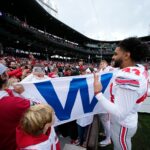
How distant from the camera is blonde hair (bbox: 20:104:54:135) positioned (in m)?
1.52

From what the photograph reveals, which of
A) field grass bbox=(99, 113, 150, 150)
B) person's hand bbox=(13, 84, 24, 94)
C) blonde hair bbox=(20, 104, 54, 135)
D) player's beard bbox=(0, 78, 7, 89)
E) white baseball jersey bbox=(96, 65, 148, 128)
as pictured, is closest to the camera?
blonde hair bbox=(20, 104, 54, 135)

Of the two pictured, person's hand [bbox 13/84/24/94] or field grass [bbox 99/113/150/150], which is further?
field grass [bbox 99/113/150/150]

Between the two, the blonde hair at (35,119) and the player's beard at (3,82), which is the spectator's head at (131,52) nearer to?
the blonde hair at (35,119)

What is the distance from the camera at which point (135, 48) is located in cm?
203

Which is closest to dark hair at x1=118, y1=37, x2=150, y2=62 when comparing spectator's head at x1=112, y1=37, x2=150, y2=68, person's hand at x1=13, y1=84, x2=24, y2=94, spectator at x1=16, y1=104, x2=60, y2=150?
spectator's head at x1=112, y1=37, x2=150, y2=68

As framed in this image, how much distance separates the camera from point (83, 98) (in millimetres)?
3312

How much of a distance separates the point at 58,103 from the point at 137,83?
1.60m

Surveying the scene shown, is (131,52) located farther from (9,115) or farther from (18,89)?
(18,89)

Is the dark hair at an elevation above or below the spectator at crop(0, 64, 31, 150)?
above

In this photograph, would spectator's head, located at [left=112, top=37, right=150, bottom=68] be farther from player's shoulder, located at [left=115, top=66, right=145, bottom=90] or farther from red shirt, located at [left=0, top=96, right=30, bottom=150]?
red shirt, located at [left=0, top=96, right=30, bottom=150]

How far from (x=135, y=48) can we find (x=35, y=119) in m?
1.15

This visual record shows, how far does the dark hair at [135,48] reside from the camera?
2.03 metres

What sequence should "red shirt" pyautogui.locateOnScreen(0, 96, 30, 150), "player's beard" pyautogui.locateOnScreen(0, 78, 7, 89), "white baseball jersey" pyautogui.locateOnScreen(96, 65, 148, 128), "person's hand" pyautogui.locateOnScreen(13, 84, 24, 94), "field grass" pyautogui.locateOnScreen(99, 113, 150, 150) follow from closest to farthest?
"red shirt" pyautogui.locateOnScreen(0, 96, 30, 150) < "white baseball jersey" pyautogui.locateOnScreen(96, 65, 148, 128) < "player's beard" pyautogui.locateOnScreen(0, 78, 7, 89) < "person's hand" pyautogui.locateOnScreen(13, 84, 24, 94) < "field grass" pyautogui.locateOnScreen(99, 113, 150, 150)

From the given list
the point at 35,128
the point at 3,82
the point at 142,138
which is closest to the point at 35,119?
the point at 35,128
